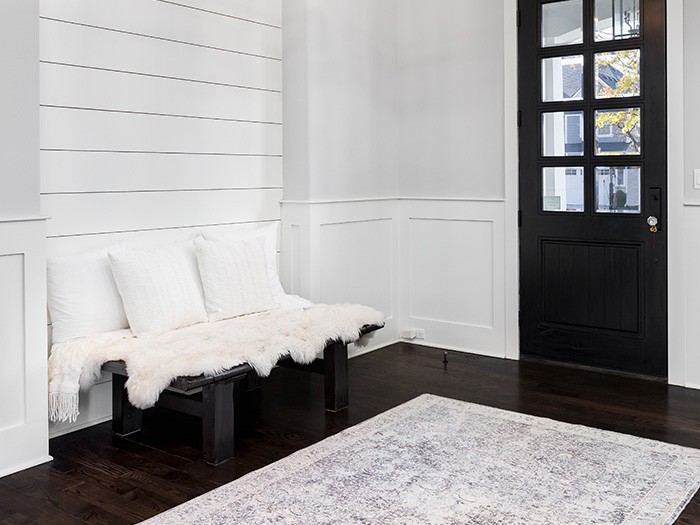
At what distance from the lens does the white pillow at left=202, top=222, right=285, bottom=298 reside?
4.21m

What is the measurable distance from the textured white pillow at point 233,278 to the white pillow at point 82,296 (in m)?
0.48

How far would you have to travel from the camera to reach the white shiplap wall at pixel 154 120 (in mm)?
3541

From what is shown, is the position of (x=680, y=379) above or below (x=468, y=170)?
below

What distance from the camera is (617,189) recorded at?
4.47 meters

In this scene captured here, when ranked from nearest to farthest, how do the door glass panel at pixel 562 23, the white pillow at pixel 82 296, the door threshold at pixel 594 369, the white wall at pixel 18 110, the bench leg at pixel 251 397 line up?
the white wall at pixel 18 110 < the white pillow at pixel 82 296 < the bench leg at pixel 251 397 < the door threshold at pixel 594 369 < the door glass panel at pixel 562 23

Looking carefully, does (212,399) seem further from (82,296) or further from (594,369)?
(594,369)

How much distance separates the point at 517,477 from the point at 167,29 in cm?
274

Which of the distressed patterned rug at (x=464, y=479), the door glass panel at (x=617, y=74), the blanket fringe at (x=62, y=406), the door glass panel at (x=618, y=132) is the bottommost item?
the distressed patterned rug at (x=464, y=479)

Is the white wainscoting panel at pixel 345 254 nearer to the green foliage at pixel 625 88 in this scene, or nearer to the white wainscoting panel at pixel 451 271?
the white wainscoting panel at pixel 451 271

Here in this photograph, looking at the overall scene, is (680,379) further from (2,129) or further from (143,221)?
(2,129)

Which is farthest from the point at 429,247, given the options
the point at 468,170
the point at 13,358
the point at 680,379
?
the point at 13,358

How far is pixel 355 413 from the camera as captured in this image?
3.84 m

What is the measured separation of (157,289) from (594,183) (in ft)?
8.39

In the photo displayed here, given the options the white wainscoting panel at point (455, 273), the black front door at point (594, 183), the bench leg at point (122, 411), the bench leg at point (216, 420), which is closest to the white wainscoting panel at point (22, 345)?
the bench leg at point (122, 411)
